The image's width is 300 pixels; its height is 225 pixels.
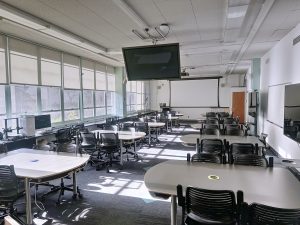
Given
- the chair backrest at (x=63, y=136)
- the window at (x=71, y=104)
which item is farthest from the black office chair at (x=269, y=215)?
the window at (x=71, y=104)

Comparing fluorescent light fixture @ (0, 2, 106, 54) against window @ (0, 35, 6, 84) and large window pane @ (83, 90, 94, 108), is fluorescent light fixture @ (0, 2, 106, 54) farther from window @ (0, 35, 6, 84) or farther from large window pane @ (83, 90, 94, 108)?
large window pane @ (83, 90, 94, 108)

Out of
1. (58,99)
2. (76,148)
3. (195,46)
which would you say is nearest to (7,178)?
(76,148)

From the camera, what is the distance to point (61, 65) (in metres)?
7.32

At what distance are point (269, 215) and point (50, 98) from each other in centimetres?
672

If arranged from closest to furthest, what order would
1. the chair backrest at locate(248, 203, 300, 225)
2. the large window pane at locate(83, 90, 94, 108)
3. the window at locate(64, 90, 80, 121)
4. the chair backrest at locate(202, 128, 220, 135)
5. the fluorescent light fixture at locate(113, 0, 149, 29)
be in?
1. the chair backrest at locate(248, 203, 300, 225)
2. the fluorescent light fixture at locate(113, 0, 149, 29)
3. the chair backrest at locate(202, 128, 220, 135)
4. the window at locate(64, 90, 80, 121)
5. the large window pane at locate(83, 90, 94, 108)

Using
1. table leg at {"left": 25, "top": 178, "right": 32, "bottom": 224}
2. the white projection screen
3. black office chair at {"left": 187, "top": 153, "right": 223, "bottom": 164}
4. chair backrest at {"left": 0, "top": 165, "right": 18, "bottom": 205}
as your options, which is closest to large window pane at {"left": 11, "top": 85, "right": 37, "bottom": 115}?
chair backrest at {"left": 0, "top": 165, "right": 18, "bottom": 205}

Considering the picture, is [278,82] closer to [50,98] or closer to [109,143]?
[109,143]

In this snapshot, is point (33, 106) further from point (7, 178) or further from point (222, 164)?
point (222, 164)

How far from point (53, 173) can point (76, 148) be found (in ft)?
4.27

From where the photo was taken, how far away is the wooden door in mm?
12094

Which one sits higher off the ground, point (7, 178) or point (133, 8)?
point (133, 8)

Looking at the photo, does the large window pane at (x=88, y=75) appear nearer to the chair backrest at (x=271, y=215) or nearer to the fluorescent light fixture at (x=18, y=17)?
the fluorescent light fixture at (x=18, y=17)

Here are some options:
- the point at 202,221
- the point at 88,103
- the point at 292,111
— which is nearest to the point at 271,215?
the point at 202,221

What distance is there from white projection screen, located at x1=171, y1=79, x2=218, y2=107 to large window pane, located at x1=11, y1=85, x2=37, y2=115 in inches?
455
